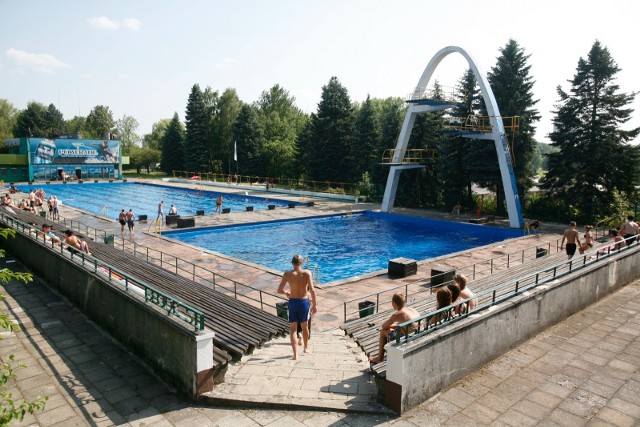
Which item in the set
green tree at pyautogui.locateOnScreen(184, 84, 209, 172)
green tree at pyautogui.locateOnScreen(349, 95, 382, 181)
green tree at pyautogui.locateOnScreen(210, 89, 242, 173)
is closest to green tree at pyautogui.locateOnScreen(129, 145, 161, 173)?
green tree at pyautogui.locateOnScreen(184, 84, 209, 172)

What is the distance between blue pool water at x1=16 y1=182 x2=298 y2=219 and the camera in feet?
125

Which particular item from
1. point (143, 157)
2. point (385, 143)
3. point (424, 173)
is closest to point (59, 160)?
point (143, 157)

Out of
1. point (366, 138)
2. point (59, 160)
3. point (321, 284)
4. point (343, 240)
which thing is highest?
point (366, 138)

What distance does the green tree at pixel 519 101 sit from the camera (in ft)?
102

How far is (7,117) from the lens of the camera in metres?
92.9

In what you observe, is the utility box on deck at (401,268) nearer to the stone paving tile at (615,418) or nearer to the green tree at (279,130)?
the stone paving tile at (615,418)

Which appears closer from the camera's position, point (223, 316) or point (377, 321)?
point (223, 316)

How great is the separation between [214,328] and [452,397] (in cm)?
420

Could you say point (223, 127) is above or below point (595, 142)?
above

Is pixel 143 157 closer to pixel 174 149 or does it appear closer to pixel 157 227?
pixel 174 149

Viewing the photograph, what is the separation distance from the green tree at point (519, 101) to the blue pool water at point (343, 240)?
21.0 ft

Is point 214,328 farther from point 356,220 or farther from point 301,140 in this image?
point 301,140

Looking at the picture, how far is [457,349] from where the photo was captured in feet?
23.0

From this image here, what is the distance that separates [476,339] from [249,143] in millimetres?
57424
